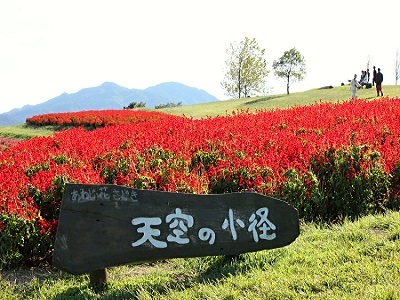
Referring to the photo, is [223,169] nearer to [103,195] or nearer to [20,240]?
[103,195]

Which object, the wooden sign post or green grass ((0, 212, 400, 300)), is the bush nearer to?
green grass ((0, 212, 400, 300))

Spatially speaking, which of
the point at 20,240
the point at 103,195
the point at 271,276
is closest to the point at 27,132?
the point at 20,240

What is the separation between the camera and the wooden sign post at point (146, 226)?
354 cm

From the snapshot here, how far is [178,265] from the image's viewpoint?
4.30 m

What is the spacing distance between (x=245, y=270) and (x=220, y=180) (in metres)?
1.96

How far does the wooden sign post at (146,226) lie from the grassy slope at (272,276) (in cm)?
25

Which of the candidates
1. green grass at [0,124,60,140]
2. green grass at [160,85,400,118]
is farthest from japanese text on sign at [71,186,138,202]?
green grass at [160,85,400,118]

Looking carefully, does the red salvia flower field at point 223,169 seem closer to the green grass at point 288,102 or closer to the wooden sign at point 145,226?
the wooden sign at point 145,226

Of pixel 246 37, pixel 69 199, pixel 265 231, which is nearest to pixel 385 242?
pixel 265 231

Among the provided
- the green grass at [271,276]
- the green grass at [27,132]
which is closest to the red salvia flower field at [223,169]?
the green grass at [271,276]

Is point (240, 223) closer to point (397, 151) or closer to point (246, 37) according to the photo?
point (397, 151)

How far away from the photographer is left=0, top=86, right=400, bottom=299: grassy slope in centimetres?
343

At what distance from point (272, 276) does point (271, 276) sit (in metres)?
0.01

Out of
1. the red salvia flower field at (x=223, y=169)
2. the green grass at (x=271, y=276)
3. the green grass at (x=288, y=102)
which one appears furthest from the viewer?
the green grass at (x=288, y=102)
